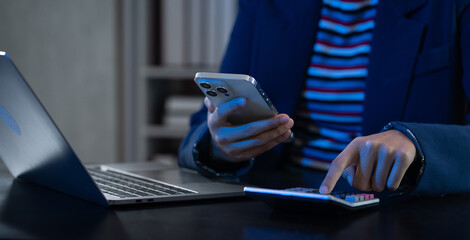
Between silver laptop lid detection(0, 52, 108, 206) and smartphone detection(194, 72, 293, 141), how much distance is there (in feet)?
0.64

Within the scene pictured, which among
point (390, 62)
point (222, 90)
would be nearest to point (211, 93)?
point (222, 90)

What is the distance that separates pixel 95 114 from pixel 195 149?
1.61 m

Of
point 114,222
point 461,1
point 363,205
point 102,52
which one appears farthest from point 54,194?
point 102,52

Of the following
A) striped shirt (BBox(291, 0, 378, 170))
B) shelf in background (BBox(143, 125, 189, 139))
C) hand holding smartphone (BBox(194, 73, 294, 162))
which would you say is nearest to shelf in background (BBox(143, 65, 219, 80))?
shelf in background (BBox(143, 125, 189, 139))

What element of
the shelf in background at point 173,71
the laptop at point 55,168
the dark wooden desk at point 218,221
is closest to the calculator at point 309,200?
the dark wooden desk at point 218,221

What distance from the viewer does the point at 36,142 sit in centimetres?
70

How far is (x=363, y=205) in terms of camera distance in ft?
2.05

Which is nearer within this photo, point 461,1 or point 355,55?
point 461,1

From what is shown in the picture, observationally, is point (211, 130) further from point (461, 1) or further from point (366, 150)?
point (461, 1)

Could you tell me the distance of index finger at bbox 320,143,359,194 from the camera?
24.8 inches

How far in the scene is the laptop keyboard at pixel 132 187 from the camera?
2.32 feet

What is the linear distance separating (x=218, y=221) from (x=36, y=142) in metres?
0.27

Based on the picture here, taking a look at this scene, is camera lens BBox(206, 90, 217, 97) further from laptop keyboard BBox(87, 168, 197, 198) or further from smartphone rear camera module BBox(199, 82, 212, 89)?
laptop keyboard BBox(87, 168, 197, 198)

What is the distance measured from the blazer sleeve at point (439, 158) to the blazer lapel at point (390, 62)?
0.27m
